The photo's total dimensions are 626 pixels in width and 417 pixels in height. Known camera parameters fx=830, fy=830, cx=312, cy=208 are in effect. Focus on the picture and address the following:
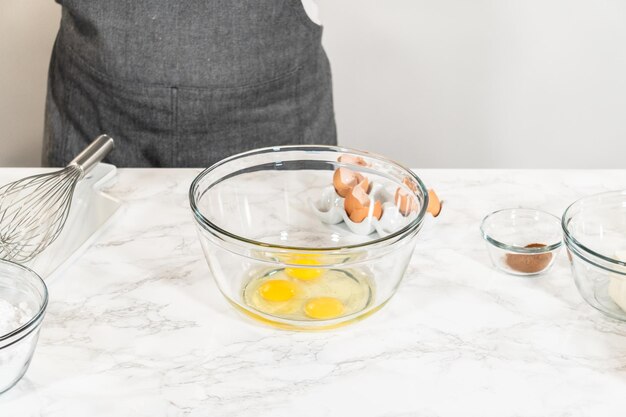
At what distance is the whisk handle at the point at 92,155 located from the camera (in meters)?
1.12

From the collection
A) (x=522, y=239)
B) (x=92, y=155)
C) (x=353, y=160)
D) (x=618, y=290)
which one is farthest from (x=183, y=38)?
(x=618, y=290)

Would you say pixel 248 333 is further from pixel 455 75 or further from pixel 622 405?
pixel 455 75

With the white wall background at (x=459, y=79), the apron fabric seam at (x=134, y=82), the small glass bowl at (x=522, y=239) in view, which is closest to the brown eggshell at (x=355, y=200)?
the small glass bowl at (x=522, y=239)

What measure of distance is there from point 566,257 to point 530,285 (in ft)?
0.30

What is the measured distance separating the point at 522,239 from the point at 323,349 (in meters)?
0.34

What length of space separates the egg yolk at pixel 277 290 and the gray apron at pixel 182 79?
585 millimetres

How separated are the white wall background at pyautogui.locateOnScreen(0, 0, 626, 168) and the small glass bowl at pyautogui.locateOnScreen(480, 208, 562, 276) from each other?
994 mm

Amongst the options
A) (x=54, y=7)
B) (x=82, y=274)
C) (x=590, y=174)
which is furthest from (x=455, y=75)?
(x=82, y=274)

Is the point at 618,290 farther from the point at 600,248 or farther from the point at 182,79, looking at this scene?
the point at 182,79

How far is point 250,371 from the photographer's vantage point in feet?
2.69

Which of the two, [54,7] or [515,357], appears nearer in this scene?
[515,357]

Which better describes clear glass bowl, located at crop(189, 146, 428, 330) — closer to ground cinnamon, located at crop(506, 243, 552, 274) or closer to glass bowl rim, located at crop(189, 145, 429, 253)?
glass bowl rim, located at crop(189, 145, 429, 253)

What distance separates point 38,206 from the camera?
1118 mm

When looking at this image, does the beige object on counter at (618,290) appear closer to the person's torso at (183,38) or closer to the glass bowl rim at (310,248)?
the glass bowl rim at (310,248)
